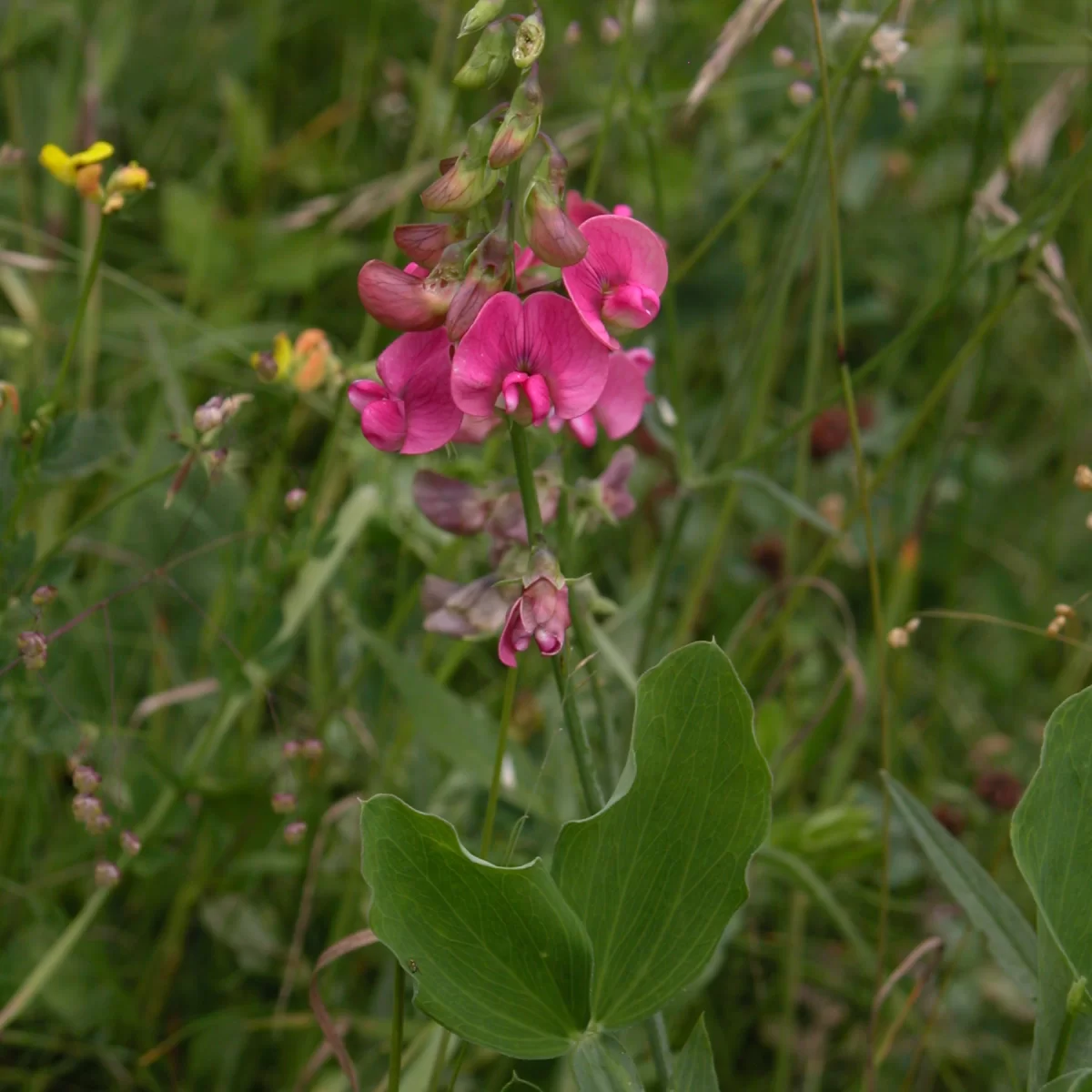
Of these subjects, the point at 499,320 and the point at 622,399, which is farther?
the point at 622,399

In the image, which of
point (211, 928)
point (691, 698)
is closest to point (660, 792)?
point (691, 698)

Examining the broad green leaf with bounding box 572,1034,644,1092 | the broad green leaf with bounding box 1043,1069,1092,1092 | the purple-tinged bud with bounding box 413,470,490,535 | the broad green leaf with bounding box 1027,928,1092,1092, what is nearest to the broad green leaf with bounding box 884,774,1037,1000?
the broad green leaf with bounding box 1027,928,1092,1092

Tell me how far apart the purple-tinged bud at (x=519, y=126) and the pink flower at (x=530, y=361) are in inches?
3.5

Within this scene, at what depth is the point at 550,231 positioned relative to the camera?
847 mm

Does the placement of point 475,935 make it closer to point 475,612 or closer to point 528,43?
point 475,612

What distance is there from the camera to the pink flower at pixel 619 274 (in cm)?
89

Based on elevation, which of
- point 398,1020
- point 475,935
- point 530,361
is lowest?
point 398,1020

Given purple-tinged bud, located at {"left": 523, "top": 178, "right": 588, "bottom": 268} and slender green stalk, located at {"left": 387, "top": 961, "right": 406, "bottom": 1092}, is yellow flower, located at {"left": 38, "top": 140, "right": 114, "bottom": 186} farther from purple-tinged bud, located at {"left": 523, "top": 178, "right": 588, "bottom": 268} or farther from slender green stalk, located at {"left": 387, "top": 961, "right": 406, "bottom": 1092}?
slender green stalk, located at {"left": 387, "top": 961, "right": 406, "bottom": 1092}

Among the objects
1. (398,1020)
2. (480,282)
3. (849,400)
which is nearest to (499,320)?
(480,282)

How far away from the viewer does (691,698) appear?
0.85 meters

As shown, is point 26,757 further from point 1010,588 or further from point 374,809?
point 1010,588

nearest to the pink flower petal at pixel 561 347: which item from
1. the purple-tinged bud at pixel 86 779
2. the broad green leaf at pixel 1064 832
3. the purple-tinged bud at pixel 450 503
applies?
the purple-tinged bud at pixel 450 503

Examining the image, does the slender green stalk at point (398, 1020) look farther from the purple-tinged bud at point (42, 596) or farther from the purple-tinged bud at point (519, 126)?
the purple-tinged bud at point (519, 126)

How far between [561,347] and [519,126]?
148mm
